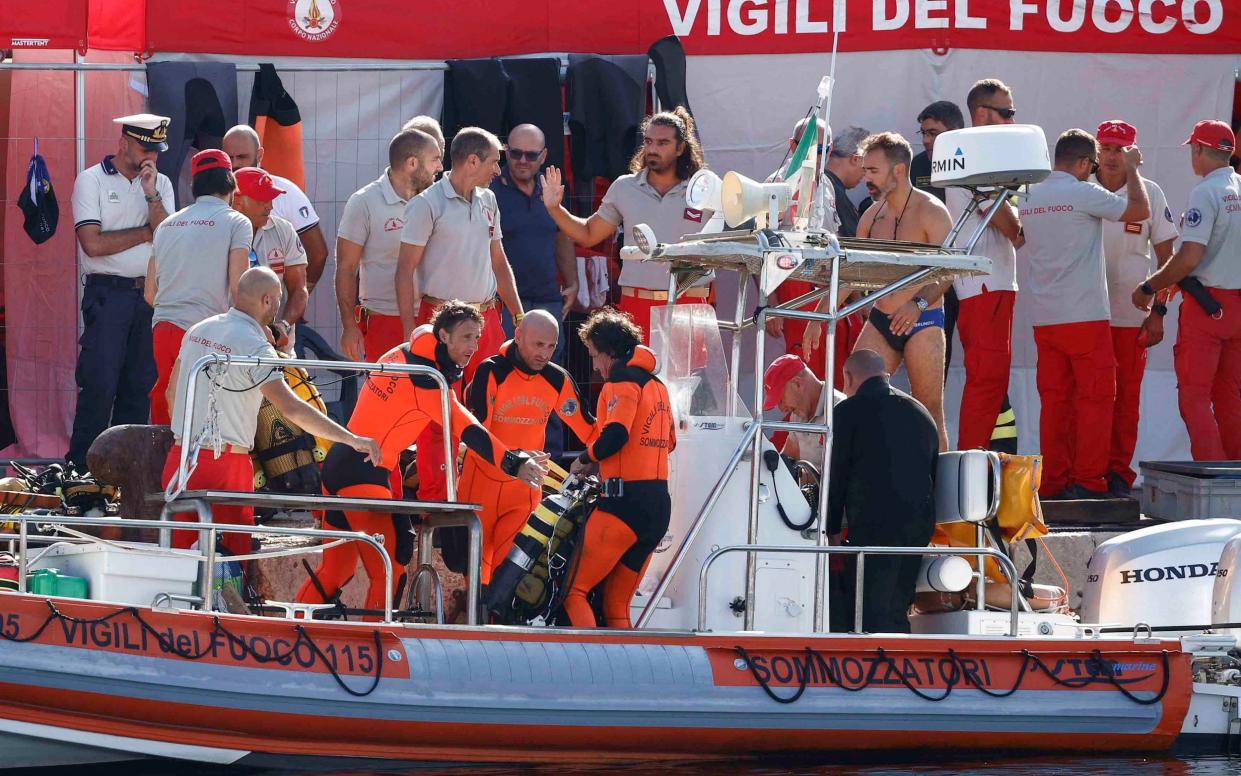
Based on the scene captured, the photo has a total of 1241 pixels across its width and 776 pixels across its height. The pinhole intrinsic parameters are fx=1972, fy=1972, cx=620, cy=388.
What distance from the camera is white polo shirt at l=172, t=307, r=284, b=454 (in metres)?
8.02

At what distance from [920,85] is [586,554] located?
4.54 meters

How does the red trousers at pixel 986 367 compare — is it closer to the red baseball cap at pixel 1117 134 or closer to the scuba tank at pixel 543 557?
the red baseball cap at pixel 1117 134

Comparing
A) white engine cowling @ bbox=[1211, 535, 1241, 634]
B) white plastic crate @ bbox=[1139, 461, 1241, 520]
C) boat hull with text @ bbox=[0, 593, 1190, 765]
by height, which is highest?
white plastic crate @ bbox=[1139, 461, 1241, 520]

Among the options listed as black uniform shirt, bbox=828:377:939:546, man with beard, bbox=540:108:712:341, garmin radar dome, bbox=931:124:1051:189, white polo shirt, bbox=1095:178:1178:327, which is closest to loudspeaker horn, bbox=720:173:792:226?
garmin radar dome, bbox=931:124:1051:189

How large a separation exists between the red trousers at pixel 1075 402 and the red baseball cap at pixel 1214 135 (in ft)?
3.99

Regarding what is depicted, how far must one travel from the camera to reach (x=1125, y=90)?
11672 mm

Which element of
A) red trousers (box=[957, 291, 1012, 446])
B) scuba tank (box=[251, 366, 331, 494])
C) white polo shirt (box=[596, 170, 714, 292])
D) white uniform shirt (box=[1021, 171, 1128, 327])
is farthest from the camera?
white uniform shirt (box=[1021, 171, 1128, 327])

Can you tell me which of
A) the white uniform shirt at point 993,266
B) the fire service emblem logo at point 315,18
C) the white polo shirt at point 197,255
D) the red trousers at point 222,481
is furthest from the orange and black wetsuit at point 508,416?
the fire service emblem logo at point 315,18

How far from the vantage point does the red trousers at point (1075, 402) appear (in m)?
10.5

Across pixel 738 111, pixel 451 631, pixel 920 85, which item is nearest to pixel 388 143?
pixel 738 111

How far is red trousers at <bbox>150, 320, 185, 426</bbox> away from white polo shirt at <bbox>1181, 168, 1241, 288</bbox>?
17.9 feet

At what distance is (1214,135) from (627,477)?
461cm

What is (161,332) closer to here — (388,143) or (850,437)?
(388,143)

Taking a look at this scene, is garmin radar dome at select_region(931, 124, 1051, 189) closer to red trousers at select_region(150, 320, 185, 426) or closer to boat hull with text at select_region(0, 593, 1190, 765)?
boat hull with text at select_region(0, 593, 1190, 765)
